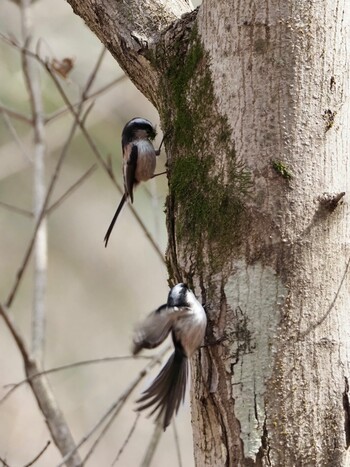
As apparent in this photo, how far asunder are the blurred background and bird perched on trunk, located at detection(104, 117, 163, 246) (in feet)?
7.58

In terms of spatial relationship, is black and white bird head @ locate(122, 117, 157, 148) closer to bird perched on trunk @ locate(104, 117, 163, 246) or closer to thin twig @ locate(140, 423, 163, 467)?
bird perched on trunk @ locate(104, 117, 163, 246)

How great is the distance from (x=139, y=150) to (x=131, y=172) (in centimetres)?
10

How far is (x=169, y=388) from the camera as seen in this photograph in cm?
175

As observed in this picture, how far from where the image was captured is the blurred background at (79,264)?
523 cm

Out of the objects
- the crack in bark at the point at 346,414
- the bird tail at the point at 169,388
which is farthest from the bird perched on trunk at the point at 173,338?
the crack in bark at the point at 346,414

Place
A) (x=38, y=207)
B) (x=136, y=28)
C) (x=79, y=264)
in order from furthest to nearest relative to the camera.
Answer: (x=79, y=264), (x=38, y=207), (x=136, y=28)

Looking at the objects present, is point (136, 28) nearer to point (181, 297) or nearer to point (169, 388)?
point (181, 297)

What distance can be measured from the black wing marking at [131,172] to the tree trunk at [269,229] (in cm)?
64

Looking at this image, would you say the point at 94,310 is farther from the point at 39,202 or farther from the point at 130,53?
the point at 130,53

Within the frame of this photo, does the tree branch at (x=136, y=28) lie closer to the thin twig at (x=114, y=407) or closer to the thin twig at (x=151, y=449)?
the thin twig at (x=114, y=407)

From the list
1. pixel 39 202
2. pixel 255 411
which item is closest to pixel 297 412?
pixel 255 411

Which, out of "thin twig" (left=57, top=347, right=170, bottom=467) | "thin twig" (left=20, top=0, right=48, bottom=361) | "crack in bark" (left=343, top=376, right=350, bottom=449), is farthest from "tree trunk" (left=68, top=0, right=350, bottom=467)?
"thin twig" (left=20, top=0, right=48, bottom=361)

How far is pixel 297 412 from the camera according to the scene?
1651mm

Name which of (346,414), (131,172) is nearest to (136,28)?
(131,172)
